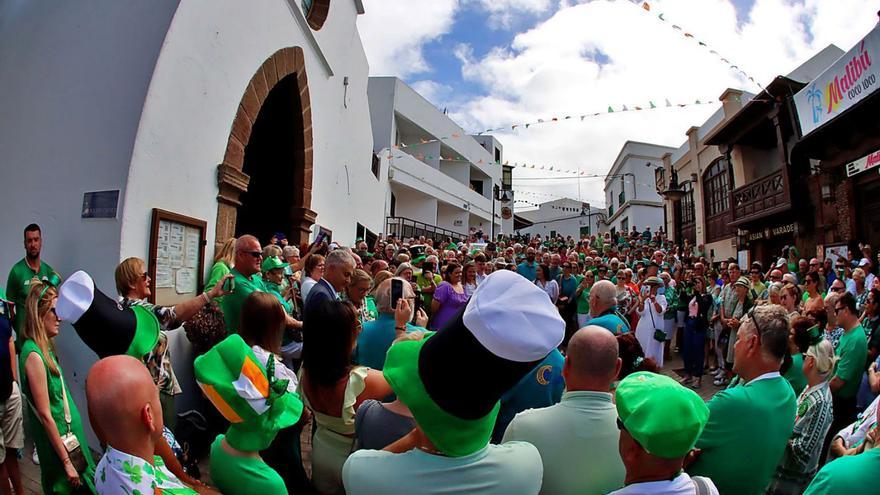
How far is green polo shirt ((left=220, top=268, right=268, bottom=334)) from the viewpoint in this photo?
147 inches

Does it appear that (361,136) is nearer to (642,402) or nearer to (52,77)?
(52,77)

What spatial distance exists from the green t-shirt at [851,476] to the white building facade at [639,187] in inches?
1177

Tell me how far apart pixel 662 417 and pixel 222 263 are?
3944 mm

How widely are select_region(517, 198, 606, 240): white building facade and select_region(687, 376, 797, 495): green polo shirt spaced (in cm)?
4145

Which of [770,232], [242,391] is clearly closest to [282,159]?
[242,391]

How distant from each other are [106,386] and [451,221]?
91.7 ft

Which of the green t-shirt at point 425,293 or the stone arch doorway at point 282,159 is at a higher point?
the stone arch doorway at point 282,159

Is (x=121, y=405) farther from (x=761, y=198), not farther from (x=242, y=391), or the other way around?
(x=761, y=198)

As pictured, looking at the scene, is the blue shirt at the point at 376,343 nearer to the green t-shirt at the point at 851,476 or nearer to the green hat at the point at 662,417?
the green hat at the point at 662,417

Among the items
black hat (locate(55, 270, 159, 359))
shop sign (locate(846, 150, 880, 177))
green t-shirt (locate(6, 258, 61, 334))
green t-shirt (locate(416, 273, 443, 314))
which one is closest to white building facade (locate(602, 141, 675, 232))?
shop sign (locate(846, 150, 880, 177))

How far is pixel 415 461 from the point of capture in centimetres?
129

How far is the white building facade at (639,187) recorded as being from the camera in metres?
30.9

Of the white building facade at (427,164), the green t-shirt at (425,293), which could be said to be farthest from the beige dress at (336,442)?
the white building facade at (427,164)

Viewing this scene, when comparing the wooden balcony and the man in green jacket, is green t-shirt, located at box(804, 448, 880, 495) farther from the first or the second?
the wooden balcony
